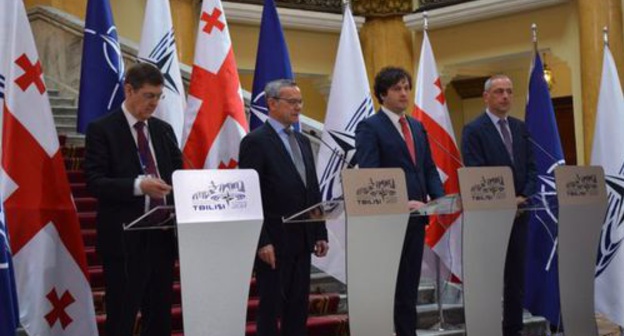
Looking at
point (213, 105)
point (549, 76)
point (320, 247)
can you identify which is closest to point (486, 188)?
point (320, 247)

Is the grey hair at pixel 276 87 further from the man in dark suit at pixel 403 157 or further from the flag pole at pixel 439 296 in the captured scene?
the flag pole at pixel 439 296

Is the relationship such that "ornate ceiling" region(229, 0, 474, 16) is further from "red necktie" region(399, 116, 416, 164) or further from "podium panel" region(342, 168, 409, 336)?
"podium panel" region(342, 168, 409, 336)

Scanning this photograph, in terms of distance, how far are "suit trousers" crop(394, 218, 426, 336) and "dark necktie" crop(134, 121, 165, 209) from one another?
1.12m

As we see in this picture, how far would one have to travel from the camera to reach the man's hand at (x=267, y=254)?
3.37m

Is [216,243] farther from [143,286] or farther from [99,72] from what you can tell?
[99,72]

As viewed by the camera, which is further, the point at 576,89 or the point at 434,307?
the point at 576,89

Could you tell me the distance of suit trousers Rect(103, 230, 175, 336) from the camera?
3154 mm

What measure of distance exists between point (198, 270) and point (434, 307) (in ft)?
7.80

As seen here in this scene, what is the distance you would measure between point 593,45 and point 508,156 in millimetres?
4777

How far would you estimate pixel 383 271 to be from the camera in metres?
3.36

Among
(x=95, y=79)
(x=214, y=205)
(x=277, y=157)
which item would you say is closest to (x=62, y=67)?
(x=95, y=79)

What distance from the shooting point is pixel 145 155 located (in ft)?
10.9

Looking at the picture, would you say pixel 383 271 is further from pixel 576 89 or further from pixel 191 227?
pixel 576 89

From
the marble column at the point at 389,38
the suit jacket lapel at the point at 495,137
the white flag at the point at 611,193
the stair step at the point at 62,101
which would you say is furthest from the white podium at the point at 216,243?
the marble column at the point at 389,38
